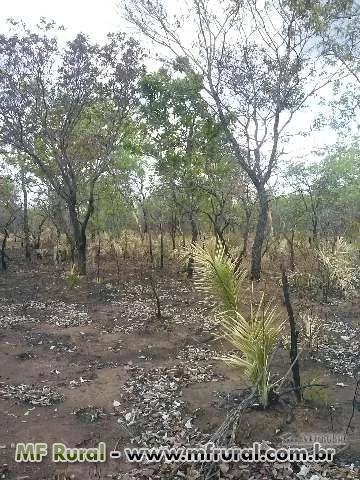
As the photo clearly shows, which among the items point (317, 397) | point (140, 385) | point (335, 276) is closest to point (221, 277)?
point (317, 397)

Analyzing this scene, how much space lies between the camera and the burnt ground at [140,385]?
5.25 metres

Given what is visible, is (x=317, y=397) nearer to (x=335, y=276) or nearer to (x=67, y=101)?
(x=335, y=276)

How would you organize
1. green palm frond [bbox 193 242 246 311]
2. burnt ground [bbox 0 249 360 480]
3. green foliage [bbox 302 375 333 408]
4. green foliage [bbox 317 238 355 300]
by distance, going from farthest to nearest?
green foliage [bbox 317 238 355 300]
green palm frond [bbox 193 242 246 311]
green foliage [bbox 302 375 333 408]
burnt ground [bbox 0 249 360 480]

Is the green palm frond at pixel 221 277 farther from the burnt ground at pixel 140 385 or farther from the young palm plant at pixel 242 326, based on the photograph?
the burnt ground at pixel 140 385

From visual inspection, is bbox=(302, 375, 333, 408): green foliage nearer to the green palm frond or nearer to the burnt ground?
the burnt ground

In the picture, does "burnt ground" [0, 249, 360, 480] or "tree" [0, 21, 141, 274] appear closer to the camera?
"burnt ground" [0, 249, 360, 480]

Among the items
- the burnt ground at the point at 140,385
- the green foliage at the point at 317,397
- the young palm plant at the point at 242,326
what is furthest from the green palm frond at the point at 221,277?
the green foliage at the point at 317,397

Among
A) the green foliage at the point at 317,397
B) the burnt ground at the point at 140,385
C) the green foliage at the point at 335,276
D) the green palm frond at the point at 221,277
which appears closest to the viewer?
the burnt ground at the point at 140,385

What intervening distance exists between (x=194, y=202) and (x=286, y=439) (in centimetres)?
1114

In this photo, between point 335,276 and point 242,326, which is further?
point 335,276

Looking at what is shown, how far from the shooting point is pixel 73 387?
7273 mm

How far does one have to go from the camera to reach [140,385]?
23.7 ft

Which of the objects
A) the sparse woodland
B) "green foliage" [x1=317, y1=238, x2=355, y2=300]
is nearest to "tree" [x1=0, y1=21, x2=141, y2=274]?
→ the sparse woodland

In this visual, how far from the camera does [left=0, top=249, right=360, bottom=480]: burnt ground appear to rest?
17.2ft
